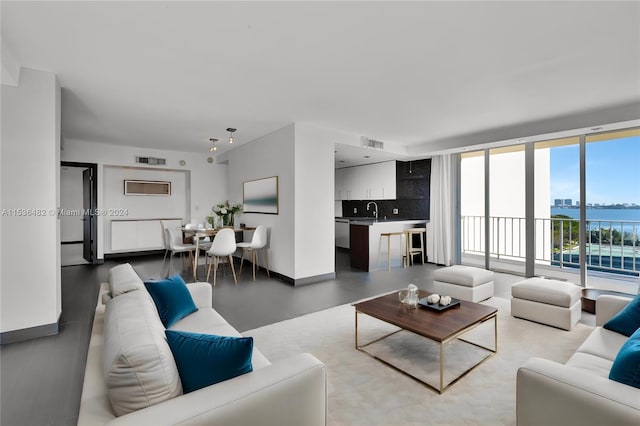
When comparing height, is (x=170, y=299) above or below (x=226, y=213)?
below

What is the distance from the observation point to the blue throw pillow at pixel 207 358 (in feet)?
3.80

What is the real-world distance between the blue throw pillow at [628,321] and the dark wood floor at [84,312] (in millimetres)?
2578

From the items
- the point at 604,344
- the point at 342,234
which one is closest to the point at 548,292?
the point at 604,344

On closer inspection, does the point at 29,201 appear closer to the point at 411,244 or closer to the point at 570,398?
the point at 570,398

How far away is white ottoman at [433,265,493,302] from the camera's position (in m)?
3.68

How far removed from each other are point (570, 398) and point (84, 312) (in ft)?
14.7

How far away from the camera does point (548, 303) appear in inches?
121

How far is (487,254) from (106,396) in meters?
6.29

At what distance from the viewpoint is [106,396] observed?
1.12 metres

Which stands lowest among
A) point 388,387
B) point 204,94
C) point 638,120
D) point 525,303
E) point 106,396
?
point 388,387

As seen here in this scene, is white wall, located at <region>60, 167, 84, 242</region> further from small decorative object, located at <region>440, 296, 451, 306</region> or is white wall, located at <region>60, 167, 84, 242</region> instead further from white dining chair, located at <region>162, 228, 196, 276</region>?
small decorative object, located at <region>440, 296, 451, 306</region>

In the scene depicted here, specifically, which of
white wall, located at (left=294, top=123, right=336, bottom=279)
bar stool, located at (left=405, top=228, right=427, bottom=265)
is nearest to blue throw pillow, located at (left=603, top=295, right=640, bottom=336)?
white wall, located at (left=294, top=123, right=336, bottom=279)

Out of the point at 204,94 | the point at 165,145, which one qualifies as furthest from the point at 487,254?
the point at 165,145

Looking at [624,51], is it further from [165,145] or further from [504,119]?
[165,145]
